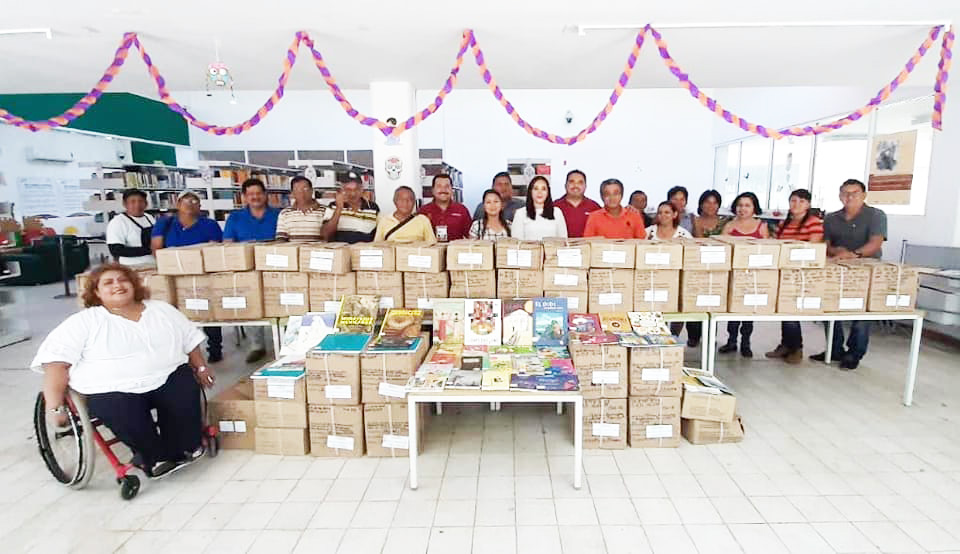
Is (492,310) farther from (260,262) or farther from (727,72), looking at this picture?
(727,72)

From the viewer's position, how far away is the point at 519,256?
314 cm

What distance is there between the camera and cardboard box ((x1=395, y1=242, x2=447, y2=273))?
3135 millimetres

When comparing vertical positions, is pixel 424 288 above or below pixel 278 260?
below

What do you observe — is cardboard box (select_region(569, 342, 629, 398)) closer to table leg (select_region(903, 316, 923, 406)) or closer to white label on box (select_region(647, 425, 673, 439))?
white label on box (select_region(647, 425, 673, 439))

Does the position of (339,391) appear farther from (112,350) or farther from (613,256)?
(613,256)

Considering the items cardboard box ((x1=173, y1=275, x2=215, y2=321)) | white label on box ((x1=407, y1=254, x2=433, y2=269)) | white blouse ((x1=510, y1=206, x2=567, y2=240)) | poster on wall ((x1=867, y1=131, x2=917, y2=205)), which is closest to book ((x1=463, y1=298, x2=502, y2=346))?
white label on box ((x1=407, y1=254, x2=433, y2=269))

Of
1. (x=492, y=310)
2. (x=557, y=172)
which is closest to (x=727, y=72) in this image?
(x=492, y=310)

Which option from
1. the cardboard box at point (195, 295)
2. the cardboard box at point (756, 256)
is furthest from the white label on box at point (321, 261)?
the cardboard box at point (756, 256)

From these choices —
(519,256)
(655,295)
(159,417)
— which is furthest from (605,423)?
(159,417)

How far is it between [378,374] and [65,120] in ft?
10.0

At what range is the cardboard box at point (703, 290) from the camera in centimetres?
320

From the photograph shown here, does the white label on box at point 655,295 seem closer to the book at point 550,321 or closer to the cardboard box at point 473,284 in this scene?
the book at point 550,321

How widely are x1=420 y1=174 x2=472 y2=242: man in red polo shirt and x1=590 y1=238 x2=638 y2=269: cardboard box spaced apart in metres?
1.42

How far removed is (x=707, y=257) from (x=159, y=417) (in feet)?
10.5
